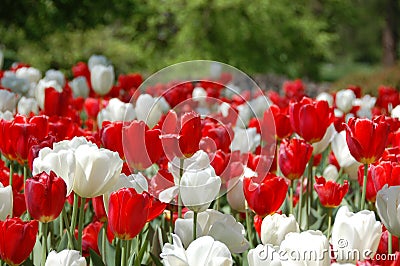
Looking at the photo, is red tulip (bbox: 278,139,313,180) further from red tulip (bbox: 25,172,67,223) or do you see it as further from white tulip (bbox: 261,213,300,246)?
red tulip (bbox: 25,172,67,223)

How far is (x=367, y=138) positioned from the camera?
186cm

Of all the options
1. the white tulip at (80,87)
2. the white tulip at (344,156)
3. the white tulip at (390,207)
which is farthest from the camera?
the white tulip at (80,87)

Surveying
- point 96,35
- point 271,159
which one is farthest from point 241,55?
point 271,159

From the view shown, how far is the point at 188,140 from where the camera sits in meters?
1.87

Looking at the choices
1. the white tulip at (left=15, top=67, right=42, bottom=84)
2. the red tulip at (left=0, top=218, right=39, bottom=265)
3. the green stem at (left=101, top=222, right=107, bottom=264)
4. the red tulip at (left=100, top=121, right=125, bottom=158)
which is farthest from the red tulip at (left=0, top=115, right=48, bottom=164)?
the white tulip at (left=15, top=67, right=42, bottom=84)

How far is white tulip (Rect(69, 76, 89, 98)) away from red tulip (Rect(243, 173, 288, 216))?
2131mm

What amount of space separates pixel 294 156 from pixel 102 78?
1757mm

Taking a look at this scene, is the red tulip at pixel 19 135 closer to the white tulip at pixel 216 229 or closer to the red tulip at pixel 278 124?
the white tulip at pixel 216 229

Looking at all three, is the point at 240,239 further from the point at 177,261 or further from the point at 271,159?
the point at 271,159

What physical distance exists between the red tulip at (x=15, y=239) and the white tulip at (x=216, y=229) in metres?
0.35

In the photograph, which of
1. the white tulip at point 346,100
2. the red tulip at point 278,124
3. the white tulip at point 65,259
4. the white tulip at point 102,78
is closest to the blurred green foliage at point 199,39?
the white tulip at point 102,78

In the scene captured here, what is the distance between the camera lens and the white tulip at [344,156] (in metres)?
2.34

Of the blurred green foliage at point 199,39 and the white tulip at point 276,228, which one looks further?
the blurred green foliage at point 199,39

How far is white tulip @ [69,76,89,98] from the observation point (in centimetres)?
376
